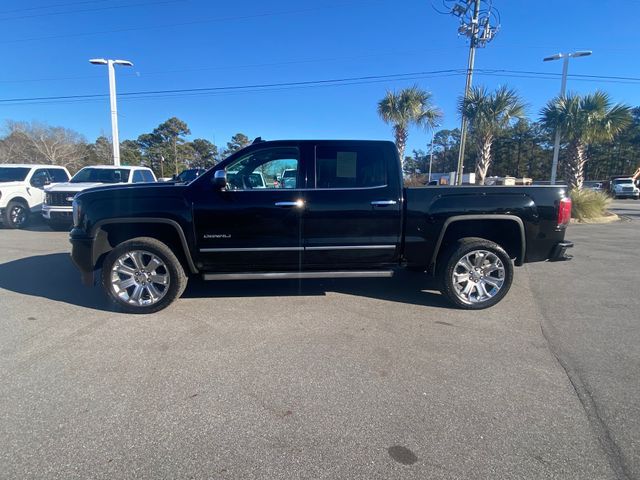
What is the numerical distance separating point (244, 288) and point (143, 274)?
4.62 feet

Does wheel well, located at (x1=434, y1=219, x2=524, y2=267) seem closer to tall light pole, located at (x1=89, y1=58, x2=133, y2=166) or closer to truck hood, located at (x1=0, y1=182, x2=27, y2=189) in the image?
truck hood, located at (x1=0, y1=182, x2=27, y2=189)

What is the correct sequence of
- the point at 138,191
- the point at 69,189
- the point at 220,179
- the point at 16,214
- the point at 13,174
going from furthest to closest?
the point at 13,174 < the point at 16,214 < the point at 69,189 < the point at 138,191 < the point at 220,179

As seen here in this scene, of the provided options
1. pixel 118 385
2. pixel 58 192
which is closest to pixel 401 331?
pixel 118 385

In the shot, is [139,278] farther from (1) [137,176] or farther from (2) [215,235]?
(1) [137,176]

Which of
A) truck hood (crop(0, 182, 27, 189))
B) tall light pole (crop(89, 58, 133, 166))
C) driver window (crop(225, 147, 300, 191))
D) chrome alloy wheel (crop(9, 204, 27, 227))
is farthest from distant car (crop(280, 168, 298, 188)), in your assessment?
tall light pole (crop(89, 58, 133, 166))

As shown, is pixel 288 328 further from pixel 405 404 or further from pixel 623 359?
pixel 623 359

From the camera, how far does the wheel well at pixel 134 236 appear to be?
14.2ft

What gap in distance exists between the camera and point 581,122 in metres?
15.8

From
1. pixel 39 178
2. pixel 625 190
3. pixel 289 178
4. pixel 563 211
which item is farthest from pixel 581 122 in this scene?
pixel 625 190

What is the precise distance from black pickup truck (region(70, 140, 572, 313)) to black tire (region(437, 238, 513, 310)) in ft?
0.04

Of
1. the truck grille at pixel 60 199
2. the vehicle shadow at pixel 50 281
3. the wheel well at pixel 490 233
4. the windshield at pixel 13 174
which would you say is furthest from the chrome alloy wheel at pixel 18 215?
the wheel well at pixel 490 233

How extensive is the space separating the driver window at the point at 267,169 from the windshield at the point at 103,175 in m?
8.86

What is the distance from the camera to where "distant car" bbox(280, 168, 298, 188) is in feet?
14.5

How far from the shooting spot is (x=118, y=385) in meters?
2.82
